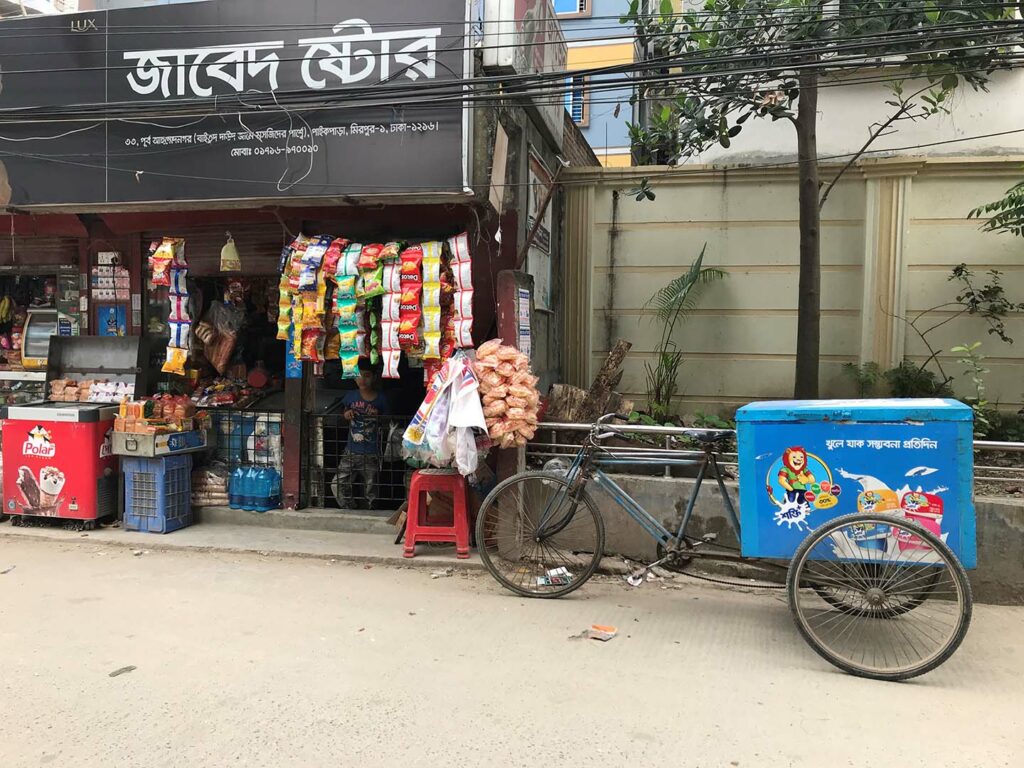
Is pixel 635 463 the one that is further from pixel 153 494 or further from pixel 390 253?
pixel 153 494

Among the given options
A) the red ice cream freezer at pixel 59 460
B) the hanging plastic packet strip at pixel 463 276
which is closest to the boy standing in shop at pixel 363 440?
the hanging plastic packet strip at pixel 463 276

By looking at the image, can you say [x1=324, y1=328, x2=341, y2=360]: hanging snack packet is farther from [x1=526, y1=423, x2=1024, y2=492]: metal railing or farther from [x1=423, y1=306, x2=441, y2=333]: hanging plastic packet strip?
[x1=526, y1=423, x2=1024, y2=492]: metal railing

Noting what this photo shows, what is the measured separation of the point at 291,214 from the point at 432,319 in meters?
1.97

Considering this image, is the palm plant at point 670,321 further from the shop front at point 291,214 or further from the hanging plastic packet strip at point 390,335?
the hanging plastic packet strip at point 390,335

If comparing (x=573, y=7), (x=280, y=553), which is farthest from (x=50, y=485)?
(x=573, y=7)

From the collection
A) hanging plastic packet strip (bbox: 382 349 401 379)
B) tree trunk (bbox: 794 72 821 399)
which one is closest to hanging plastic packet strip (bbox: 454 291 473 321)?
hanging plastic packet strip (bbox: 382 349 401 379)

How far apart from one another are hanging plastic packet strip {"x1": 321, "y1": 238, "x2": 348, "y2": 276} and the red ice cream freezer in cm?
255

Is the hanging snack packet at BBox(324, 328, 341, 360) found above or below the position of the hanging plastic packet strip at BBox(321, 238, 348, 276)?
below

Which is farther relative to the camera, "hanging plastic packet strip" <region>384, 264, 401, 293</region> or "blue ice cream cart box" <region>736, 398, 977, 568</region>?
"hanging plastic packet strip" <region>384, 264, 401, 293</region>

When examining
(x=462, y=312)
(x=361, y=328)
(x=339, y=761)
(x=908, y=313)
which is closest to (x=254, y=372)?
(x=361, y=328)

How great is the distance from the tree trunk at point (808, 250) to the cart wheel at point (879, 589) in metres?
2.98

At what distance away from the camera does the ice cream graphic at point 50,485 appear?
632 cm

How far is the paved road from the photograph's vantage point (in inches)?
117

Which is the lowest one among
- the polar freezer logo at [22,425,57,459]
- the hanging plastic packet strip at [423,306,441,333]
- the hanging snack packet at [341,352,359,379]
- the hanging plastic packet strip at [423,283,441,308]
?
the polar freezer logo at [22,425,57,459]
